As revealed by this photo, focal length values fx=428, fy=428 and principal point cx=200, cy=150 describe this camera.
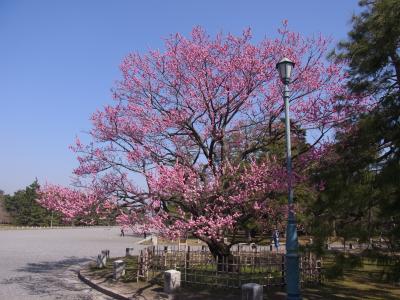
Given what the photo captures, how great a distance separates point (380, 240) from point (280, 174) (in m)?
3.38

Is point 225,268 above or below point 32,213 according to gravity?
below

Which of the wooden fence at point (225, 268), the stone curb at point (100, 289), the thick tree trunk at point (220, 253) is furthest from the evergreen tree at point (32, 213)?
the thick tree trunk at point (220, 253)

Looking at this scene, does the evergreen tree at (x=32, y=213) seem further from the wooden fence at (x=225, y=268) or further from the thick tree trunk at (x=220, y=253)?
the thick tree trunk at (x=220, y=253)

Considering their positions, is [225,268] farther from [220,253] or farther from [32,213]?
[32,213]

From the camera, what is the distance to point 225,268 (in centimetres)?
1330

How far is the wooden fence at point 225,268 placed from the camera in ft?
41.5

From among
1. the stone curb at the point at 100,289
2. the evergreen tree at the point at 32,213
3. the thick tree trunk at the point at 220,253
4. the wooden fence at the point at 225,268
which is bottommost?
the stone curb at the point at 100,289

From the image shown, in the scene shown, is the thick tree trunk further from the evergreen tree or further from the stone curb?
the evergreen tree

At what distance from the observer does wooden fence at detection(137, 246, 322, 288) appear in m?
12.7

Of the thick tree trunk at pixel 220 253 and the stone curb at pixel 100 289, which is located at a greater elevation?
the thick tree trunk at pixel 220 253

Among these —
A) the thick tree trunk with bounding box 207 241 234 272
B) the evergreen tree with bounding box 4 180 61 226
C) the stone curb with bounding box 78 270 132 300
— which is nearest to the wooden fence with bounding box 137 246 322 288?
the thick tree trunk with bounding box 207 241 234 272

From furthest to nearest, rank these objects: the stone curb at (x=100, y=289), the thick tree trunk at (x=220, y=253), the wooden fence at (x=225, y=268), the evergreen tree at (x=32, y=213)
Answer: the evergreen tree at (x=32, y=213) < the thick tree trunk at (x=220, y=253) < the wooden fence at (x=225, y=268) < the stone curb at (x=100, y=289)

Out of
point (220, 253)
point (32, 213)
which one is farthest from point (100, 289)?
point (32, 213)

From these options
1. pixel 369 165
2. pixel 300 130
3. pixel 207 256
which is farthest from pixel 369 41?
pixel 207 256
